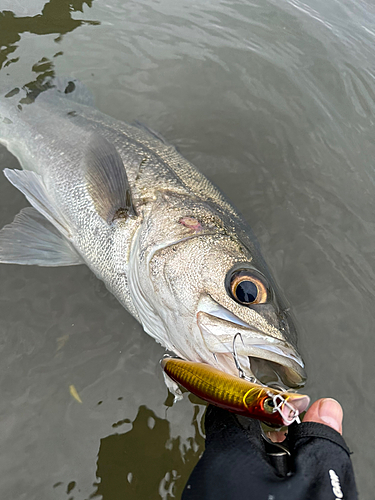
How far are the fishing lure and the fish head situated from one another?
0.62 ft

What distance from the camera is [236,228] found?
253 centimetres

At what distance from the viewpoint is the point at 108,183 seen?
2678 mm

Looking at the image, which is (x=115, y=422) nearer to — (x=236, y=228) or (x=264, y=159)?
(x=236, y=228)

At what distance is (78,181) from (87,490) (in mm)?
2184

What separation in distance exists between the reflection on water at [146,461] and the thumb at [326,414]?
105cm

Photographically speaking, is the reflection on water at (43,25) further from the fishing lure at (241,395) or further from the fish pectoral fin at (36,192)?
the fishing lure at (241,395)

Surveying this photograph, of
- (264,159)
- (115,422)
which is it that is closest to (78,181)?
(115,422)

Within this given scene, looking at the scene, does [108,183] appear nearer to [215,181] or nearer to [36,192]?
[36,192]

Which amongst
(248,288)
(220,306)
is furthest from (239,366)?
(248,288)

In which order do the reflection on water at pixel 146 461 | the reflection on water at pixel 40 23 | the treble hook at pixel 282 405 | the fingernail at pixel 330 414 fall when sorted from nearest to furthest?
1. the treble hook at pixel 282 405
2. the fingernail at pixel 330 414
3. the reflection on water at pixel 146 461
4. the reflection on water at pixel 40 23

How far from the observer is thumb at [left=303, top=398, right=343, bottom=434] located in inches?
58.8

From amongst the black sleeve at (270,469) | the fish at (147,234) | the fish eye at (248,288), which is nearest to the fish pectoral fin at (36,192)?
the fish at (147,234)

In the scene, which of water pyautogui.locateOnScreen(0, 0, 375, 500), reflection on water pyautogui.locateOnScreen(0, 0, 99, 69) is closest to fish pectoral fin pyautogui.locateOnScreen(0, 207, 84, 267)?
water pyautogui.locateOnScreen(0, 0, 375, 500)

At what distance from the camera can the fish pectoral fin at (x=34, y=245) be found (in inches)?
109
